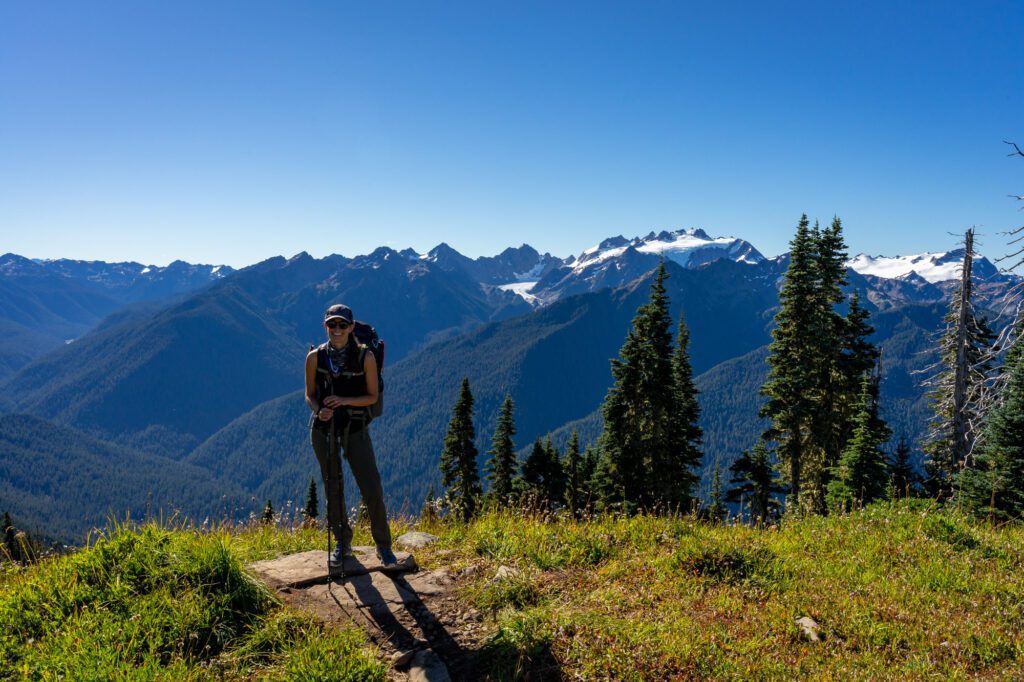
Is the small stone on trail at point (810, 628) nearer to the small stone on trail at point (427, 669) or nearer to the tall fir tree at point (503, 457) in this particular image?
the small stone on trail at point (427, 669)

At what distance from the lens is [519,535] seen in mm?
6832

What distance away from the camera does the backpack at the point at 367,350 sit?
6254 millimetres

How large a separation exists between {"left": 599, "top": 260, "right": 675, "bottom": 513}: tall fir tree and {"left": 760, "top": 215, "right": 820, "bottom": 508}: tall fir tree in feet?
16.8

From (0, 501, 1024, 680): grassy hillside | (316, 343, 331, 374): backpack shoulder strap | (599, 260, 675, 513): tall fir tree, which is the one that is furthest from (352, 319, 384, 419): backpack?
(599, 260, 675, 513): tall fir tree

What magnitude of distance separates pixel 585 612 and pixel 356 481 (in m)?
3.08

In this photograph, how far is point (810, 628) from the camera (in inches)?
203

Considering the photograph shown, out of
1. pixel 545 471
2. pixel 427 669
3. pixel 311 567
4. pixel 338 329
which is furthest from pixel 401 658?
pixel 545 471

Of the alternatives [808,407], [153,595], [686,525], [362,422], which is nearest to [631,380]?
[808,407]

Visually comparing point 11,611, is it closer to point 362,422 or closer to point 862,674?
point 362,422

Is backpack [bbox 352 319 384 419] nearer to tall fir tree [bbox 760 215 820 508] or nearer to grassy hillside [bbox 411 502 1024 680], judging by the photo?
grassy hillside [bbox 411 502 1024 680]

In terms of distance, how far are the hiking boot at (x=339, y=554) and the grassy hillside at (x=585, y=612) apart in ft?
3.16

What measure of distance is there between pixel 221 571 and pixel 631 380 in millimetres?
25177

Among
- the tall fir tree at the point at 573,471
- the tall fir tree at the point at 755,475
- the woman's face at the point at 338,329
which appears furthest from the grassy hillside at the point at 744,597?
the tall fir tree at the point at 755,475

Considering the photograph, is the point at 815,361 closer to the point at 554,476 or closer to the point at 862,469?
the point at 862,469
